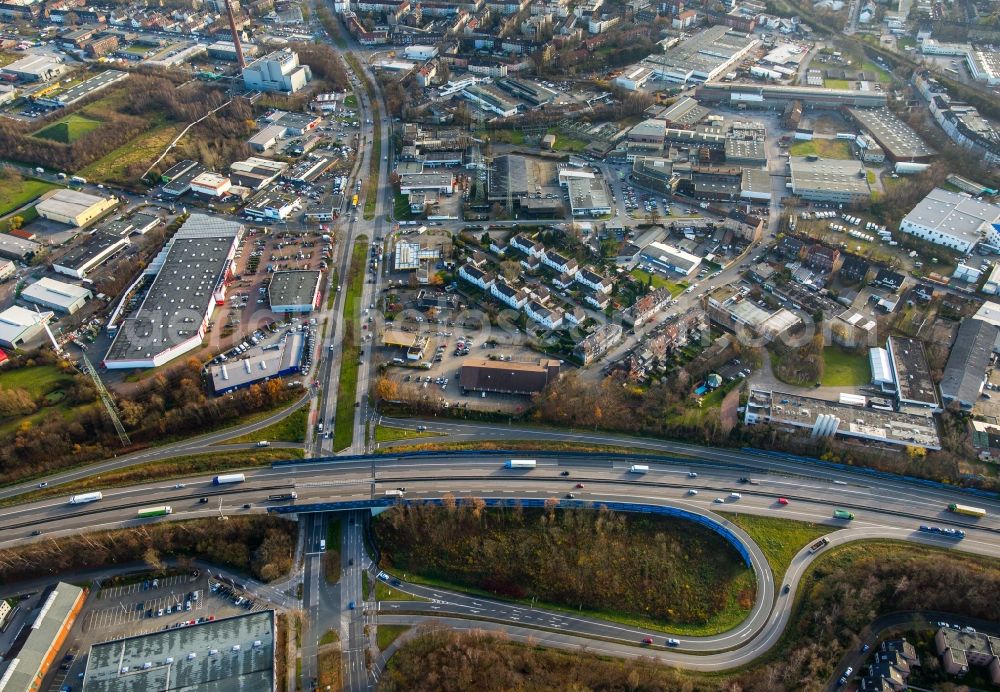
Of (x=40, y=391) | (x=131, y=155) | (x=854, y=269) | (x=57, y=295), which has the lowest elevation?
(x=40, y=391)

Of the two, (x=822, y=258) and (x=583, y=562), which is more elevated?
(x=822, y=258)

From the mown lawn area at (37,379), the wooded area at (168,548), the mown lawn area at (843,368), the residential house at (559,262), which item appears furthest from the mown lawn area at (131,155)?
the mown lawn area at (843,368)

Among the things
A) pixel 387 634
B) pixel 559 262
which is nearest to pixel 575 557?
pixel 387 634

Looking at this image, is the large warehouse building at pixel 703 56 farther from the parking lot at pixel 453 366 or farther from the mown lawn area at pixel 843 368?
the parking lot at pixel 453 366

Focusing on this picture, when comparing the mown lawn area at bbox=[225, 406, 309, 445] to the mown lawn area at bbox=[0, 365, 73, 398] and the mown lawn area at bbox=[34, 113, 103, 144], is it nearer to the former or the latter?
the mown lawn area at bbox=[0, 365, 73, 398]

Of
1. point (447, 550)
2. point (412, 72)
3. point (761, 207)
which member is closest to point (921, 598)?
point (447, 550)

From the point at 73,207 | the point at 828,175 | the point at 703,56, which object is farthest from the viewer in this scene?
the point at 703,56

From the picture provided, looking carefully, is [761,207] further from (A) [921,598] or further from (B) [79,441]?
(B) [79,441]

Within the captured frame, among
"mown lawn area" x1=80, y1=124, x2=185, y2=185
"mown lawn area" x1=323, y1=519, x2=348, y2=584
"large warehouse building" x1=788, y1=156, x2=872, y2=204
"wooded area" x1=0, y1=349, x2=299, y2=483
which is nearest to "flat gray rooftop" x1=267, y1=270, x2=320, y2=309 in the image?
"wooded area" x1=0, y1=349, x2=299, y2=483

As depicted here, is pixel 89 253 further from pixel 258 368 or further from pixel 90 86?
pixel 90 86
